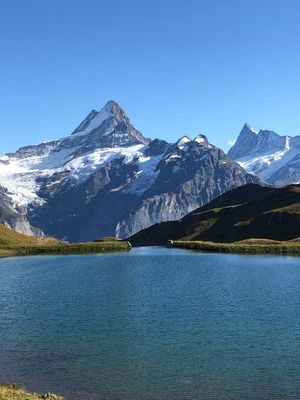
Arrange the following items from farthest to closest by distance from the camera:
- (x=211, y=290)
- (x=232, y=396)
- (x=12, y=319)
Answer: (x=211, y=290)
(x=12, y=319)
(x=232, y=396)

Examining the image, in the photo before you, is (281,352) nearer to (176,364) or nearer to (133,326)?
(176,364)

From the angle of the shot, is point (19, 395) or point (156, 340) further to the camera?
point (156, 340)

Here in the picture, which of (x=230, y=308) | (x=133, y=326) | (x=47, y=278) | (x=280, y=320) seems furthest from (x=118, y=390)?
(x=47, y=278)

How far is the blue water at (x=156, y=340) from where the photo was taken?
4769 cm

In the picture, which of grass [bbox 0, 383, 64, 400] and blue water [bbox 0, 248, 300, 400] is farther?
blue water [bbox 0, 248, 300, 400]

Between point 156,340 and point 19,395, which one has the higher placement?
point 156,340

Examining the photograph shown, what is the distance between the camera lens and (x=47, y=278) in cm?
13650

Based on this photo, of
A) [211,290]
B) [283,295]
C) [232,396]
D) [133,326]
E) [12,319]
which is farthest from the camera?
[211,290]

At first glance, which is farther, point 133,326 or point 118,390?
point 133,326

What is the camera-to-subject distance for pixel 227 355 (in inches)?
2216

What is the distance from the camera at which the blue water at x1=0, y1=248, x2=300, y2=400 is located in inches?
1877

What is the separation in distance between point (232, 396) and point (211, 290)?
5993 cm

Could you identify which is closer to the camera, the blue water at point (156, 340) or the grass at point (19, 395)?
the grass at point (19, 395)

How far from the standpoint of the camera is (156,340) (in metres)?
63.0
